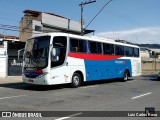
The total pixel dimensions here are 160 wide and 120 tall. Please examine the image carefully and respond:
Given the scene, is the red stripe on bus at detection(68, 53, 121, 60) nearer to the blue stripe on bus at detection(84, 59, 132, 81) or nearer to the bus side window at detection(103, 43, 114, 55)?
the blue stripe on bus at detection(84, 59, 132, 81)

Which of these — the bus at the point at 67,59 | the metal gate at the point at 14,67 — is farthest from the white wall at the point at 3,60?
the bus at the point at 67,59

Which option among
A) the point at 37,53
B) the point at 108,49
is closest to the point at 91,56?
the point at 108,49

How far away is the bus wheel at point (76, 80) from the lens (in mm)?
17906

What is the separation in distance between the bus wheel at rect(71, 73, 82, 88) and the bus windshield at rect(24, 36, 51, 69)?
2817mm

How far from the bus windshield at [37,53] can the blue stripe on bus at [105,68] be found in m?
3.76

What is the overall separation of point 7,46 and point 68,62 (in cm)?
1170

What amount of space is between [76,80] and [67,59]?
1.85 meters

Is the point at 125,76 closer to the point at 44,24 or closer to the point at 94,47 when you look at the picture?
the point at 94,47

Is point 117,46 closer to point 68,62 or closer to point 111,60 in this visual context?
point 111,60

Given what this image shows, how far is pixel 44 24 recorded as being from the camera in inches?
1820

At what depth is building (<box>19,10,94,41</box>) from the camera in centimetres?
4482

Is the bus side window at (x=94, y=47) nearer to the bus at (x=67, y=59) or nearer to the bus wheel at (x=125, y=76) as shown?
the bus at (x=67, y=59)

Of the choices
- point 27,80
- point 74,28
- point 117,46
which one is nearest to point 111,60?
point 117,46

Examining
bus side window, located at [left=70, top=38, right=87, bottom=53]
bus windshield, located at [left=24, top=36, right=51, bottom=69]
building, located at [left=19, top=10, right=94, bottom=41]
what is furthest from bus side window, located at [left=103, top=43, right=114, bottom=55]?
building, located at [left=19, top=10, right=94, bottom=41]
